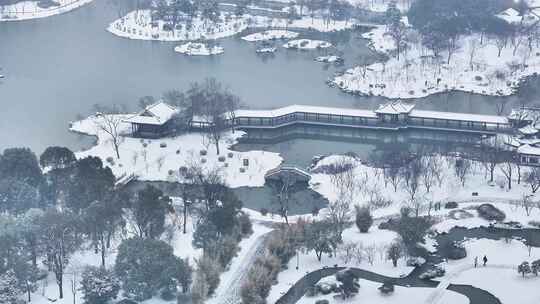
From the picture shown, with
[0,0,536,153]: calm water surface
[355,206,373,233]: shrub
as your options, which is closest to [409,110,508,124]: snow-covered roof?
[0,0,536,153]: calm water surface

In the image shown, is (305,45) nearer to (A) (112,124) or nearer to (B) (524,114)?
(A) (112,124)

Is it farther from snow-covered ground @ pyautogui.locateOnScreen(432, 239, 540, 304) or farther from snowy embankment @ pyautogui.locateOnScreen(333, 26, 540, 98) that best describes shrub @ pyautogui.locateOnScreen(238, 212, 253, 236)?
snowy embankment @ pyautogui.locateOnScreen(333, 26, 540, 98)

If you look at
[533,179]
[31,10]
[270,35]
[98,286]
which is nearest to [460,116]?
[533,179]

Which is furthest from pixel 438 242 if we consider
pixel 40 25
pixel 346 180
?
pixel 40 25

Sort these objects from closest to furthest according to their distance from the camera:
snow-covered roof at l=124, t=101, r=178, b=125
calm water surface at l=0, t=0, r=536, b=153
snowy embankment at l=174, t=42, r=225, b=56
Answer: snow-covered roof at l=124, t=101, r=178, b=125 < calm water surface at l=0, t=0, r=536, b=153 < snowy embankment at l=174, t=42, r=225, b=56

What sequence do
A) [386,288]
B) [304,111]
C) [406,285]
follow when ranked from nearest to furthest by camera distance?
[386,288] < [406,285] < [304,111]

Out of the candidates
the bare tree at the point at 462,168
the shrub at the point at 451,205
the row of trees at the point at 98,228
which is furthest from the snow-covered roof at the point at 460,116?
the row of trees at the point at 98,228

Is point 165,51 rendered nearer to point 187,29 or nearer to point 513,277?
point 187,29
